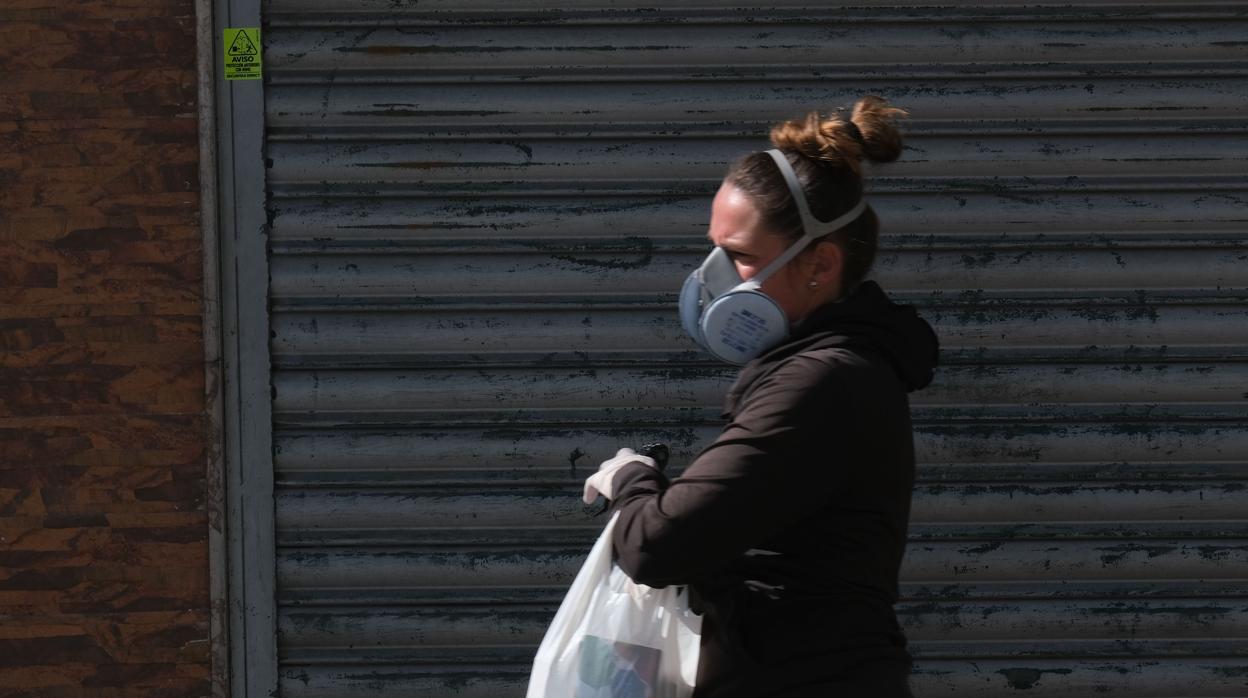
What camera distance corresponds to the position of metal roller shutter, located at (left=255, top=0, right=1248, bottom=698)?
396cm

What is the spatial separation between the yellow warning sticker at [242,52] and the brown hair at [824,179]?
2381 millimetres

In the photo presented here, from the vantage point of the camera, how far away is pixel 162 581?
3.96 meters

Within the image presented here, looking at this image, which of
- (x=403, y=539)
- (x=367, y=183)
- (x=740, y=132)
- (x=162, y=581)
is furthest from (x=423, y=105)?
(x=162, y=581)

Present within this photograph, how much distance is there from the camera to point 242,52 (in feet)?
12.8

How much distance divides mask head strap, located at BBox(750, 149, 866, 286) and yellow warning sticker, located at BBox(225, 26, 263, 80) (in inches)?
95.9

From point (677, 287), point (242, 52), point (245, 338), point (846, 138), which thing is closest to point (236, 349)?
point (245, 338)

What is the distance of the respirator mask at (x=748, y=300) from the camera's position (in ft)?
6.37

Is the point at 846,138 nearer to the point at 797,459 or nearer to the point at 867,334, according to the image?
the point at 867,334

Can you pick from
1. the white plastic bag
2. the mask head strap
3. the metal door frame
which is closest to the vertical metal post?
the metal door frame

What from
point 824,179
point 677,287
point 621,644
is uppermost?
point 824,179

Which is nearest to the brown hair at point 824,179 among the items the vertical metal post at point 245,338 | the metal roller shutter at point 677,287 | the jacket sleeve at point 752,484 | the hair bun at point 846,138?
the hair bun at point 846,138

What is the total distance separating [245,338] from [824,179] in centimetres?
248

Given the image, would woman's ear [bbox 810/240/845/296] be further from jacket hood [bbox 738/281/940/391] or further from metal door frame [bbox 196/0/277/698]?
metal door frame [bbox 196/0/277/698]

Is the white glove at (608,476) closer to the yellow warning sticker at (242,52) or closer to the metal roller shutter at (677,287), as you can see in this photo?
the metal roller shutter at (677,287)
